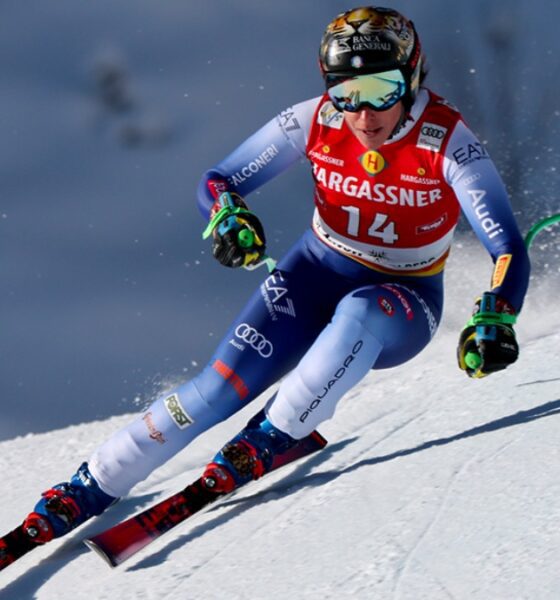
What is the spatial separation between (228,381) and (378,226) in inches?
31.3

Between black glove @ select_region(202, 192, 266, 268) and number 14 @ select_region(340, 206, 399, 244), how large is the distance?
35cm

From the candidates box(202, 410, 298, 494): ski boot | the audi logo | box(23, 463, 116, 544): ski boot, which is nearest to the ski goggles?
the audi logo

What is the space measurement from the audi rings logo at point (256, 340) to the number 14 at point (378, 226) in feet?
1.76

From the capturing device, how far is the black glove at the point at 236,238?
4398 mm

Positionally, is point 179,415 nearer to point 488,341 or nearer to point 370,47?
point 488,341

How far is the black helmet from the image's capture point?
13.7ft

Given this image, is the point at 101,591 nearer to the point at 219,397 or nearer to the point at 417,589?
the point at 219,397

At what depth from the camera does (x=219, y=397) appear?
442 centimetres

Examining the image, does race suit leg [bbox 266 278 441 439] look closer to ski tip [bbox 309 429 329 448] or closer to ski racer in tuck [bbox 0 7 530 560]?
ski racer in tuck [bbox 0 7 530 560]

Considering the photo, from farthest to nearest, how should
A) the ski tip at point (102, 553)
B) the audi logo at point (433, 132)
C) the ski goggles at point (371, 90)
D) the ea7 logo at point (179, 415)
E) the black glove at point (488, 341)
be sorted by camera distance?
the ea7 logo at point (179, 415) < the audi logo at point (433, 132) < the ski goggles at point (371, 90) < the ski tip at point (102, 553) < the black glove at point (488, 341)

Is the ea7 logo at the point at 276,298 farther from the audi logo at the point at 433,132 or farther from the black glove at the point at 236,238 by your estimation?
the audi logo at the point at 433,132

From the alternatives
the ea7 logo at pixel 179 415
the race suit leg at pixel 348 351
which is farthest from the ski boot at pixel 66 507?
the race suit leg at pixel 348 351

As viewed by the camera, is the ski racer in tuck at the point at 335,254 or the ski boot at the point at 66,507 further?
the ski boot at the point at 66,507

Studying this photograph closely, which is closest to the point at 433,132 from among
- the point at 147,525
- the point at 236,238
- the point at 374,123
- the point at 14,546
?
the point at 374,123
